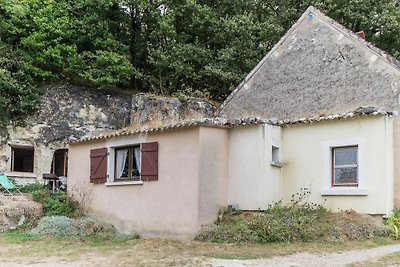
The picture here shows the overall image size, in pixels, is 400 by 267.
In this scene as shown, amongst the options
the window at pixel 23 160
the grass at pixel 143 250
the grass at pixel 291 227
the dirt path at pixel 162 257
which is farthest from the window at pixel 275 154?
the window at pixel 23 160

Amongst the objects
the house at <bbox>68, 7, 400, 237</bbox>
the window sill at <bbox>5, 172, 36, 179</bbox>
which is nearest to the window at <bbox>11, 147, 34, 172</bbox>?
the window sill at <bbox>5, 172, 36, 179</bbox>

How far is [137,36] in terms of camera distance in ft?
91.9

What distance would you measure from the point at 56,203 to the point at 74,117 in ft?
24.8

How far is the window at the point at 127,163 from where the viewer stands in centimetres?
1508

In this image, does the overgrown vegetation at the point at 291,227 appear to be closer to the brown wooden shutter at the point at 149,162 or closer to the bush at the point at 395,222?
the bush at the point at 395,222

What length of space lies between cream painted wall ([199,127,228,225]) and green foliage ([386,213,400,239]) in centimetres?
428

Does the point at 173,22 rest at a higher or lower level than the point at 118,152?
higher

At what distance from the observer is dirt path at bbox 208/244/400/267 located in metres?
9.14

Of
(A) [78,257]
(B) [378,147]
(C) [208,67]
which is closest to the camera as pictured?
(A) [78,257]

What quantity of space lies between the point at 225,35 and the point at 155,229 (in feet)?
49.3

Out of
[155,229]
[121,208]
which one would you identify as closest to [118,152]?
[121,208]

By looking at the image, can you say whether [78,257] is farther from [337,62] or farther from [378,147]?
[337,62]

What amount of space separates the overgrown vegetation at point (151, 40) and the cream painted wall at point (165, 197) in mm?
9717

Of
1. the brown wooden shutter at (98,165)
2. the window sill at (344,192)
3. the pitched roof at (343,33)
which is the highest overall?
the pitched roof at (343,33)
